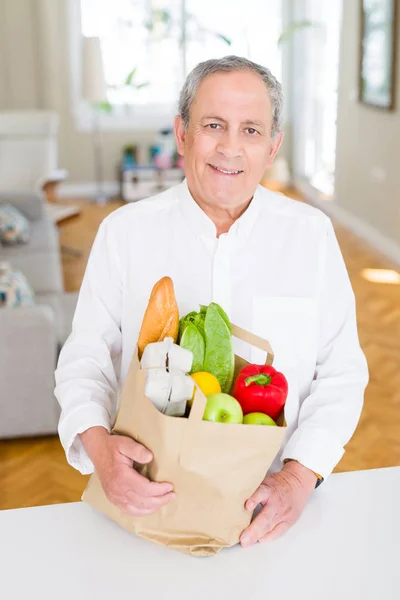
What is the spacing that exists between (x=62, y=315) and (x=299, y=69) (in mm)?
5331

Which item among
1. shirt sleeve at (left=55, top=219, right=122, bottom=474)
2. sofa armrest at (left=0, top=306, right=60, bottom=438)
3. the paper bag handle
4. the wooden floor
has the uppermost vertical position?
the paper bag handle

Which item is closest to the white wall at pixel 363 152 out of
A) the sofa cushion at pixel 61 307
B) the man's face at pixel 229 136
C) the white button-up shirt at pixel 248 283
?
the sofa cushion at pixel 61 307

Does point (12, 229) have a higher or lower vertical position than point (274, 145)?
lower

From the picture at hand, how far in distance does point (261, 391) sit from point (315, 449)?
28cm

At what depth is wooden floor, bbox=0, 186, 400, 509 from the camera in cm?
276

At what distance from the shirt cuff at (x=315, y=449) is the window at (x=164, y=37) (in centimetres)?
696

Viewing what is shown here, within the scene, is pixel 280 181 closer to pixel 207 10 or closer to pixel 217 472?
pixel 207 10

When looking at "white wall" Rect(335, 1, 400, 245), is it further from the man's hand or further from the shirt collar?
A: the man's hand

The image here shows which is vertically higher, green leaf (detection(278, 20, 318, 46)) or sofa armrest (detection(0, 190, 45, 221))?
green leaf (detection(278, 20, 318, 46))

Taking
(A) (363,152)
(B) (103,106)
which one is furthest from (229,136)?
(B) (103,106)

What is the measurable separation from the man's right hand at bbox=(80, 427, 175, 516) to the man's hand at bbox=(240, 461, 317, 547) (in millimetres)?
124

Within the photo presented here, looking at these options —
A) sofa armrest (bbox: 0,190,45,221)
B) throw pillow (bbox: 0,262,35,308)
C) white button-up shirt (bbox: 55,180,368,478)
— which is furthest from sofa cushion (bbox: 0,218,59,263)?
white button-up shirt (bbox: 55,180,368,478)

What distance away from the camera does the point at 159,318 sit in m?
0.99

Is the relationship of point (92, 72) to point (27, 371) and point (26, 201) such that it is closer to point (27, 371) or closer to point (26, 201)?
point (26, 201)
